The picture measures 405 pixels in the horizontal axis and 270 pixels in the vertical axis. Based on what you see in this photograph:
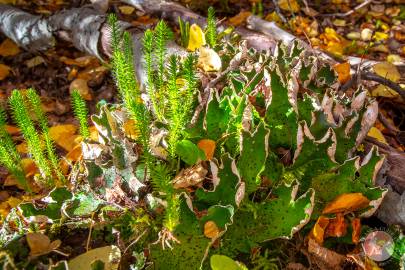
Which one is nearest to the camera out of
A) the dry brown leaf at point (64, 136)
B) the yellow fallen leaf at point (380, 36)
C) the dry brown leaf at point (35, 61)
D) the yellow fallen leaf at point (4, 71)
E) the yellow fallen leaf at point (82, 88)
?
the dry brown leaf at point (64, 136)

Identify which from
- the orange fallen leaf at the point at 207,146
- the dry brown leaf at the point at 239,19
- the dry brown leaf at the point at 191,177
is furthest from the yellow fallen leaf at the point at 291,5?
the dry brown leaf at the point at 191,177

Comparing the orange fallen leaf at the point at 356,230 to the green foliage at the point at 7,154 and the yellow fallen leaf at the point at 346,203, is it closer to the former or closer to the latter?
the yellow fallen leaf at the point at 346,203

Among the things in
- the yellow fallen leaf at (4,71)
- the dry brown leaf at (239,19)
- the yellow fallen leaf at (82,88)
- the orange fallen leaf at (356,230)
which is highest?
the orange fallen leaf at (356,230)

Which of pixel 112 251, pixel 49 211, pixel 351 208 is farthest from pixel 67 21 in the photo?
pixel 351 208

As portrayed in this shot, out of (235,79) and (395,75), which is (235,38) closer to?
(235,79)

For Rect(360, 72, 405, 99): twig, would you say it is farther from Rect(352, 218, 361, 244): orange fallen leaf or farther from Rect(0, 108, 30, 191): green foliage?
Rect(0, 108, 30, 191): green foliage

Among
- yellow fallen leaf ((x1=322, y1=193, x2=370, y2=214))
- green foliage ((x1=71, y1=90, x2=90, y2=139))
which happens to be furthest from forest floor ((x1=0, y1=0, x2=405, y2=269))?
green foliage ((x1=71, y1=90, x2=90, y2=139))
